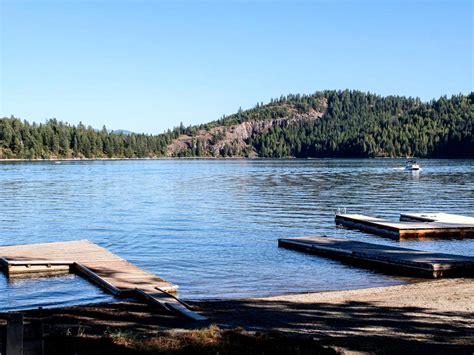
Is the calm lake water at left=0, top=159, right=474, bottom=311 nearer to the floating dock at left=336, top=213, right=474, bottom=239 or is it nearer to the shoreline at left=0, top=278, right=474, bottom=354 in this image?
the floating dock at left=336, top=213, right=474, bottom=239

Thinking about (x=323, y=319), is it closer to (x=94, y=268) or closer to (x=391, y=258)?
(x=391, y=258)

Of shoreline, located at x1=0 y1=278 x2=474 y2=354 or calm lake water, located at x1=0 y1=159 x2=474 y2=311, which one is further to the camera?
calm lake water, located at x1=0 y1=159 x2=474 y2=311

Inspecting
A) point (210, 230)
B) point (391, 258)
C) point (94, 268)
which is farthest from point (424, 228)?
point (94, 268)

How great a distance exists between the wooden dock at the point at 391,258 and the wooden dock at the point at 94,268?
9.75 meters

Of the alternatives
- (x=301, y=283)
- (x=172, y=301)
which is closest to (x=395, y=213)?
(x=301, y=283)

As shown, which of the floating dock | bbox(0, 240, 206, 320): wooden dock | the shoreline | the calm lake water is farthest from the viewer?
the floating dock

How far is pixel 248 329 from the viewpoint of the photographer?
44.7 ft

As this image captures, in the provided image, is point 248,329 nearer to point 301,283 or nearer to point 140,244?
point 301,283

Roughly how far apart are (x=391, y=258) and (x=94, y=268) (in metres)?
12.3

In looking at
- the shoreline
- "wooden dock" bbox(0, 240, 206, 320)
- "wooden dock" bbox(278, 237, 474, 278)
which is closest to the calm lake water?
"wooden dock" bbox(0, 240, 206, 320)

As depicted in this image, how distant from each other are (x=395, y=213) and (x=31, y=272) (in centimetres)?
3435

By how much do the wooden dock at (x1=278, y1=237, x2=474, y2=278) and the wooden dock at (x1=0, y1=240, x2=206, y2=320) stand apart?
9746mm

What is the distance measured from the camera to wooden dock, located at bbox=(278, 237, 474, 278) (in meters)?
22.9

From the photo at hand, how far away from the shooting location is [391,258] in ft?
81.3
